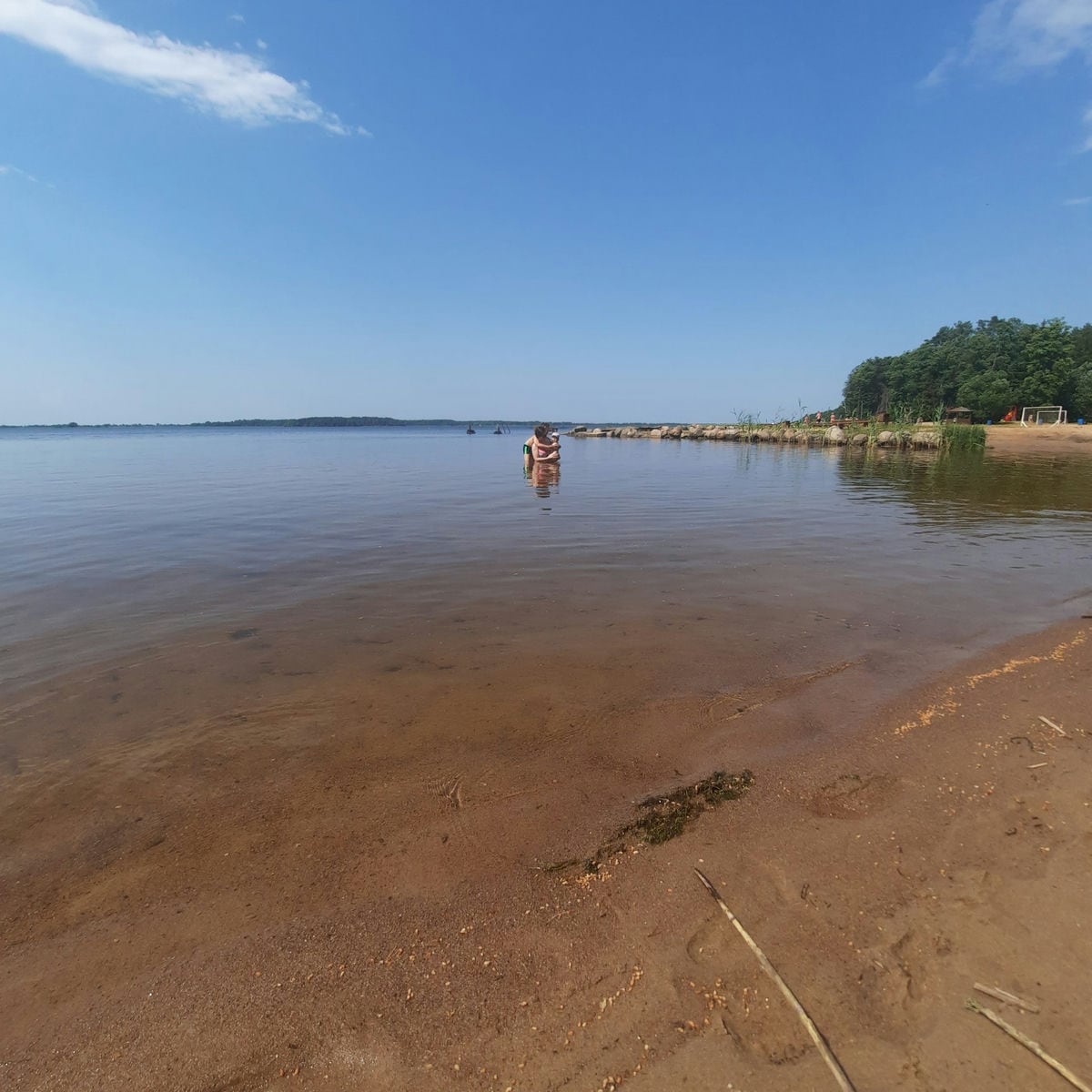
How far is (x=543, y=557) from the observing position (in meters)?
9.14

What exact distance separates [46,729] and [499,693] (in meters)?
3.31

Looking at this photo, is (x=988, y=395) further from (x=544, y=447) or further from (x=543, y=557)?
(x=543, y=557)

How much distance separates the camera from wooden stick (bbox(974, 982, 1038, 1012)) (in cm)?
200

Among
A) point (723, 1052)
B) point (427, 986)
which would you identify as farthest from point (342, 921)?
point (723, 1052)

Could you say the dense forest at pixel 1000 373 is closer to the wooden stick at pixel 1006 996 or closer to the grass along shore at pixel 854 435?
the grass along shore at pixel 854 435

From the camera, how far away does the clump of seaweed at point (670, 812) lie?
113 inches

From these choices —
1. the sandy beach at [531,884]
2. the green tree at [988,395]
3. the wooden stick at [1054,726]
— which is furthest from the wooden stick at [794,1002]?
the green tree at [988,395]

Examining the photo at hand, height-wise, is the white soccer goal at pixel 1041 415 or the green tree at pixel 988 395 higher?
the green tree at pixel 988 395

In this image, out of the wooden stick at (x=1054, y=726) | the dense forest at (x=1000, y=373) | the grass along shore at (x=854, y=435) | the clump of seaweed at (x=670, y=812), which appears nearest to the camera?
the clump of seaweed at (x=670, y=812)

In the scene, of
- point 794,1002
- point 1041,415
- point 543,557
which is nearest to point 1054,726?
point 794,1002

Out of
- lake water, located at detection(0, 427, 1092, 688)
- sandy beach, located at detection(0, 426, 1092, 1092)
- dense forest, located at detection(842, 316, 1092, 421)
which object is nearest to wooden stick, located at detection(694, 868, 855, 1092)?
sandy beach, located at detection(0, 426, 1092, 1092)

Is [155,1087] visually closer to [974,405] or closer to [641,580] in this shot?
[641,580]

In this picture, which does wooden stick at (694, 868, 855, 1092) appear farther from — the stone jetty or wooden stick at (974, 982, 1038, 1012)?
the stone jetty

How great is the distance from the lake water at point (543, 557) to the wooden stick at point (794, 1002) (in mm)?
3861
